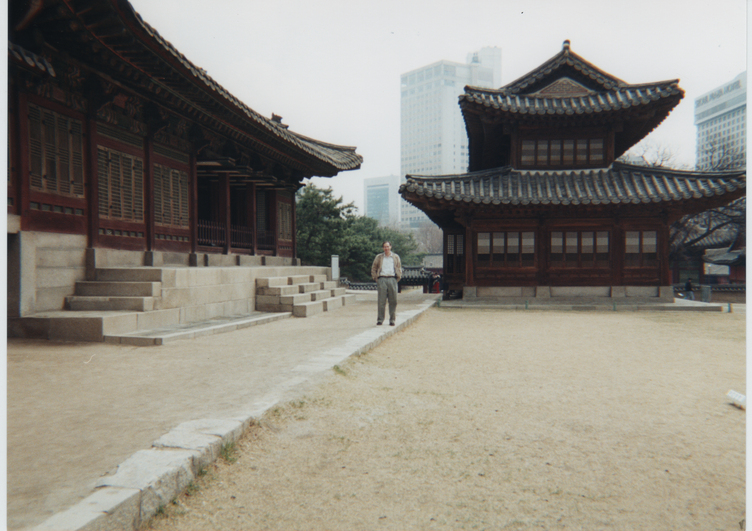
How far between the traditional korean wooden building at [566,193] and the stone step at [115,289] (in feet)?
27.2

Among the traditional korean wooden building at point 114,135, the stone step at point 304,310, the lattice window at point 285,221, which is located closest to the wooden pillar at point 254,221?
the traditional korean wooden building at point 114,135

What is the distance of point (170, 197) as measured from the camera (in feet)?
34.1

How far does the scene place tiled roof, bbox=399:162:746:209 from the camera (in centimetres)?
1370

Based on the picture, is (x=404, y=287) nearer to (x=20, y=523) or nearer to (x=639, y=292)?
A: (x=639, y=292)

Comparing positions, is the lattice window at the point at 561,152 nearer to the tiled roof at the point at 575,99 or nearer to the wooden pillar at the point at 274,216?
the tiled roof at the point at 575,99

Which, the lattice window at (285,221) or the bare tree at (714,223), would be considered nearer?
the lattice window at (285,221)

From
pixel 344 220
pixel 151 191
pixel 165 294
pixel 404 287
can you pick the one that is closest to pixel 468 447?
pixel 165 294

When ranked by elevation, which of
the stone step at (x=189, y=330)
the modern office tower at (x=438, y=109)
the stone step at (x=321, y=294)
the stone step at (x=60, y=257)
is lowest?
the stone step at (x=189, y=330)

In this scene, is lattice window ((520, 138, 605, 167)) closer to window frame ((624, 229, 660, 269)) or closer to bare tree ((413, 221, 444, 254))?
window frame ((624, 229, 660, 269))

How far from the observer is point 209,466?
109 inches

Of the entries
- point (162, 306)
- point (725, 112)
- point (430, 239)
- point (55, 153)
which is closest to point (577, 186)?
point (725, 112)

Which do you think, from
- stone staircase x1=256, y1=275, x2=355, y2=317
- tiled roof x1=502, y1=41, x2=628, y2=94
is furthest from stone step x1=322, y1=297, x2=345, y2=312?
tiled roof x1=502, y1=41, x2=628, y2=94

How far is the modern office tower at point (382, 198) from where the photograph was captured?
95.1 metres

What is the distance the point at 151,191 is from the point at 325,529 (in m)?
9.02
